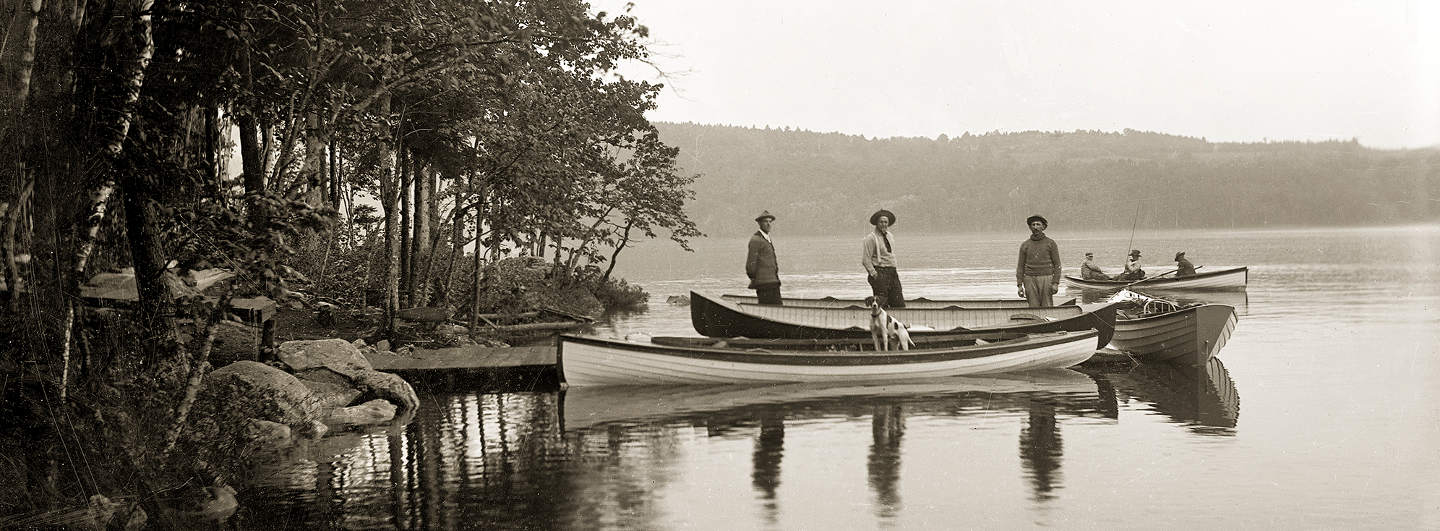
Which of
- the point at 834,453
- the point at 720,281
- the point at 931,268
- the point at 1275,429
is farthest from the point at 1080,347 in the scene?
the point at 931,268

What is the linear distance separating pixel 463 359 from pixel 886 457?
6461mm

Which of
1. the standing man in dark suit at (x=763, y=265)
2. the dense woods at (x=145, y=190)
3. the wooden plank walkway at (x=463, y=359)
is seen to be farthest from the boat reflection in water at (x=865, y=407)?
the dense woods at (x=145, y=190)

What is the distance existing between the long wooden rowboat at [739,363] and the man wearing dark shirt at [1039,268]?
10.9 feet

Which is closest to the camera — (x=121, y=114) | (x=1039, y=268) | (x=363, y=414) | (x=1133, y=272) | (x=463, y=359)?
(x=121, y=114)

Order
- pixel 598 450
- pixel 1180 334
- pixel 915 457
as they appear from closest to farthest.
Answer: pixel 915 457 < pixel 598 450 < pixel 1180 334

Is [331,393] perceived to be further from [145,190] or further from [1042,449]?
[1042,449]

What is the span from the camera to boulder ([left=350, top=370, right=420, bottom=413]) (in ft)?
39.7

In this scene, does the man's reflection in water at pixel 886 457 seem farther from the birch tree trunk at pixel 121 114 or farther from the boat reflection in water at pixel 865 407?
the birch tree trunk at pixel 121 114

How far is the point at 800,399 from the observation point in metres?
13.1

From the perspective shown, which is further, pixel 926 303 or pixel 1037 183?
pixel 1037 183

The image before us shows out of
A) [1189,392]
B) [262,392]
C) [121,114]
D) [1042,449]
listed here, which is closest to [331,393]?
[262,392]

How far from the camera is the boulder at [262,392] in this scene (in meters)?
9.88

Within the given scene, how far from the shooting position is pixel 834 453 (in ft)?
32.7

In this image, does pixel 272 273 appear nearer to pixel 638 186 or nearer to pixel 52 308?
pixel 52 308
